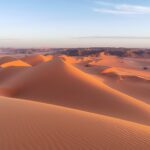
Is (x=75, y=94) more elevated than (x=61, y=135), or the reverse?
(x=61, y=135)

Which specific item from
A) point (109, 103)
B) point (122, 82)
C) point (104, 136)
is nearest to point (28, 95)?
point (109, 103)

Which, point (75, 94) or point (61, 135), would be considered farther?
point (75, 94)

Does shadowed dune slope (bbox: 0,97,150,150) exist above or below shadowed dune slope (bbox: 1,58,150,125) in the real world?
above

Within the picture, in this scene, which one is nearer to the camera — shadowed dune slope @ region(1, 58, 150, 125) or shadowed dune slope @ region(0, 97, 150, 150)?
shadowed dune slope @ region(0, 97, 150, 150)

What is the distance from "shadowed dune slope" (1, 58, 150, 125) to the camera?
13805mm

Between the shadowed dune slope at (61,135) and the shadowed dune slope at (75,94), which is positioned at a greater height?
the shadowed dune slope at (61,135)

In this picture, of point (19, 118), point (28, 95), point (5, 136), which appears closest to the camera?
point (5, 136)

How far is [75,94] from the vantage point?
16672 mm

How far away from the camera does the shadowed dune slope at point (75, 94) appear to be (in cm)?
1380

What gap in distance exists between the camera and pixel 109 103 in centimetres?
1499

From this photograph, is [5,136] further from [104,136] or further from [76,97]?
[76,97]

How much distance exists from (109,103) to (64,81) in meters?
5.49

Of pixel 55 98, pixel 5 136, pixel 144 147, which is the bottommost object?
pixel 55 98

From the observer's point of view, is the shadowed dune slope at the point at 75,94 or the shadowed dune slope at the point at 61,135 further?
the shadowed dune slope at the point at 75,94
